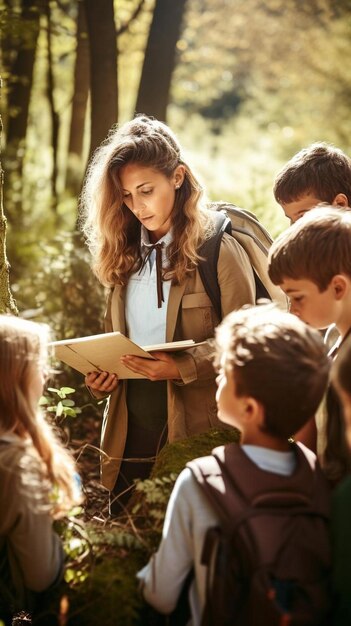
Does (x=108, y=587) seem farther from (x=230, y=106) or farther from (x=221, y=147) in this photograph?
(x=230, y=106)

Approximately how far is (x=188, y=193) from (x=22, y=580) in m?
2.18

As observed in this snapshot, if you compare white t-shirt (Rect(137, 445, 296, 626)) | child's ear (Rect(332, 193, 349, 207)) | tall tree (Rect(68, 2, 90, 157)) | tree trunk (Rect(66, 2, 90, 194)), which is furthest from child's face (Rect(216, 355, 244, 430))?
tree trunk (Rect(66, 2, 90, 194))

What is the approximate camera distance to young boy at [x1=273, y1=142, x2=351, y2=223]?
4227 mm

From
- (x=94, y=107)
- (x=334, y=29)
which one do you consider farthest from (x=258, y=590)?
(x=334, y=29)

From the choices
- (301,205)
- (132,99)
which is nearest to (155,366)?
(301,205)

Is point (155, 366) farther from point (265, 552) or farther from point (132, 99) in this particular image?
point (132, 99)

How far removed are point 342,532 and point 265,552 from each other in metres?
0.26

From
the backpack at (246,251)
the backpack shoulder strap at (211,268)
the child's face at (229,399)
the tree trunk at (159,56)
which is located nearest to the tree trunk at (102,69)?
the tree trunk at (159,56)

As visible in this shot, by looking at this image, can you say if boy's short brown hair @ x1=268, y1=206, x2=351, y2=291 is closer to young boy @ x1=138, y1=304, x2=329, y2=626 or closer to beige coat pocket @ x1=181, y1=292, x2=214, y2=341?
young boy @ x1=138, y1=304, x2=329, y2=626

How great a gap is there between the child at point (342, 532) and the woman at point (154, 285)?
1.34m

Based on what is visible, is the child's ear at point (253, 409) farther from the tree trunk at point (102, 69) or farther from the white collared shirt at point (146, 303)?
the tree trunk at point (102, 69)

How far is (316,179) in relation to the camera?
13.9 feet

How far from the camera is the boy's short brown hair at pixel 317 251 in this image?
310 cm

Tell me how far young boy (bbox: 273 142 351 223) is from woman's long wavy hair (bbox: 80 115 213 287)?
50 centimetres
